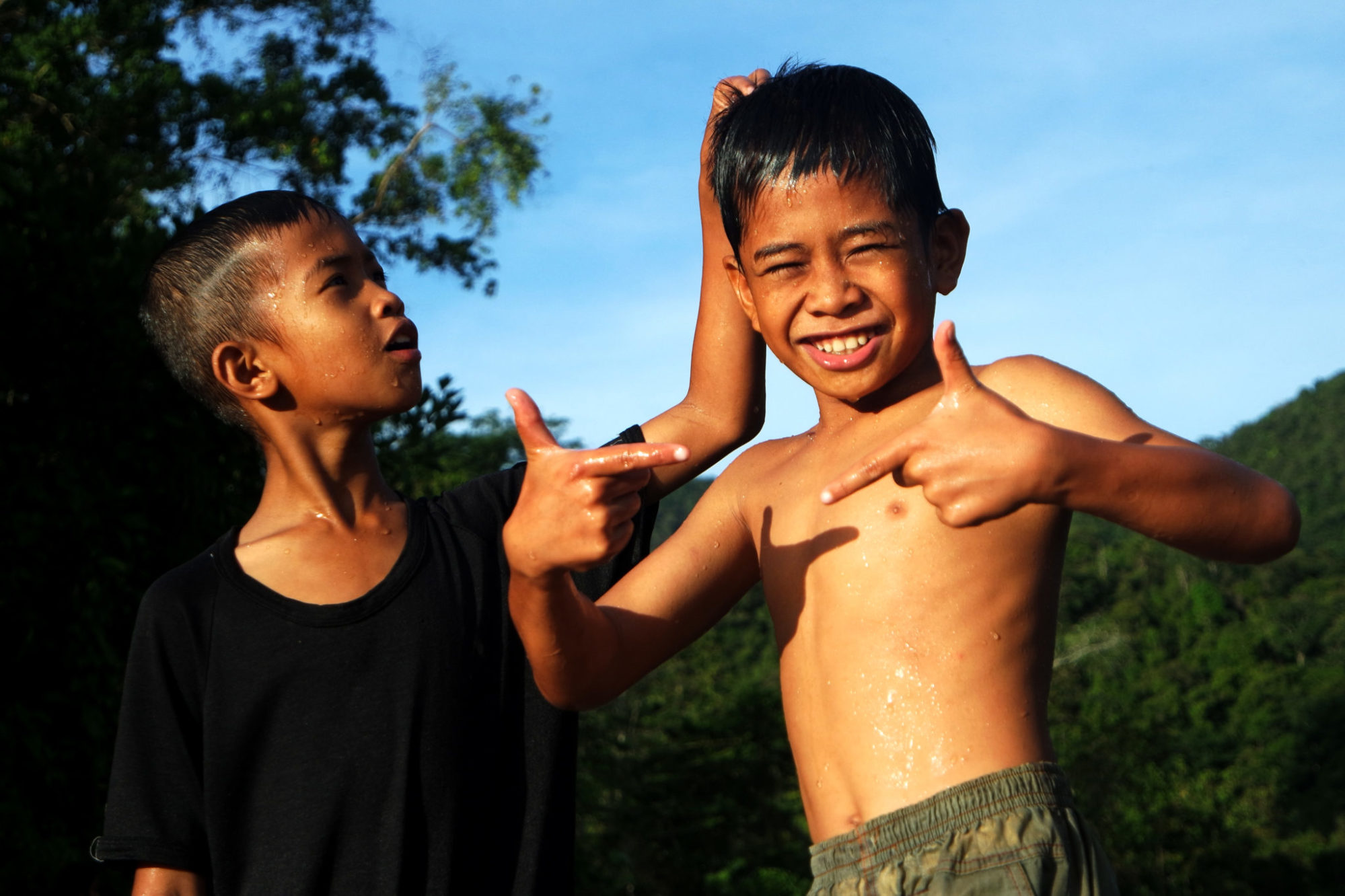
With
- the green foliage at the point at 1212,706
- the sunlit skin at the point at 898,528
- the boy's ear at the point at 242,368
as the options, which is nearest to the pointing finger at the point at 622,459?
the sunlit skin at the point at 898,528

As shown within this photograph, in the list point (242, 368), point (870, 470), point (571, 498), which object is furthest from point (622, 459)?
point (242, 368)

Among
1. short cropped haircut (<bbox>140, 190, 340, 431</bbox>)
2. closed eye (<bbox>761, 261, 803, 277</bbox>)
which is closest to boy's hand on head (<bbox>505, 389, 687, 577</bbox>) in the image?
closed eye (<bbox>761, 261, 803, 277</bbox>)

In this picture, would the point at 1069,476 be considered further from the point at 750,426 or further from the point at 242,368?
the point at 242,368

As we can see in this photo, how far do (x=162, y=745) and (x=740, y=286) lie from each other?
57.8 inches

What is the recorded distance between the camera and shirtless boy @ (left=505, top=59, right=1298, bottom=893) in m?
1.82

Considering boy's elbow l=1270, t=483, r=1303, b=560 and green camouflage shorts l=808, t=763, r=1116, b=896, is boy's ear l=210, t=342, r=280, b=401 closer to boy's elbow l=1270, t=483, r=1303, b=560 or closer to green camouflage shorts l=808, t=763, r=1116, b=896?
green camouflage shorts l=808, t=763, r=1116, b=896

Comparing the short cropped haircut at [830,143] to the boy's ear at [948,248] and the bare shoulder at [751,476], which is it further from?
the bare shoulder at [751,476]

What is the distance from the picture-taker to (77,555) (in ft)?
16.9

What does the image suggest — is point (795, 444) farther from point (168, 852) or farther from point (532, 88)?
point (532, 88)

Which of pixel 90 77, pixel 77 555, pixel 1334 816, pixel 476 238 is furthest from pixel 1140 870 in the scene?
pixel 77 555

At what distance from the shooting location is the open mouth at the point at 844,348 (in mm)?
2221

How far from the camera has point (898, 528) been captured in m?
2.16

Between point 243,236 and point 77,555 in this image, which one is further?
point 77,555

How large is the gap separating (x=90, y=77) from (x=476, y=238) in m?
5.08
